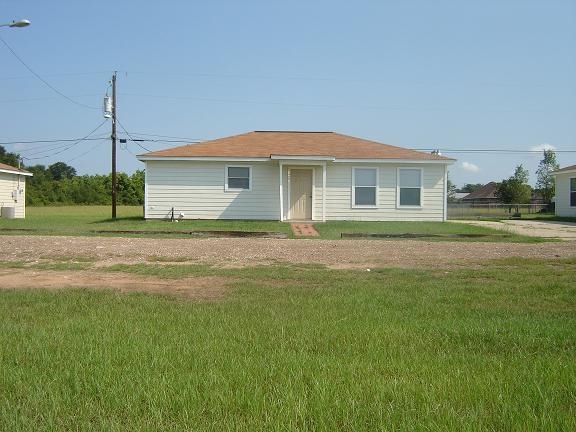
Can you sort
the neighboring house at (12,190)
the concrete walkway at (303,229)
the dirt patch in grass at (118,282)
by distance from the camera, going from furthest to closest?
1. the neighboring house at (12,190)
2. the concrete walkway at (303,229)
3. the dirt patch in grass at (118,282)

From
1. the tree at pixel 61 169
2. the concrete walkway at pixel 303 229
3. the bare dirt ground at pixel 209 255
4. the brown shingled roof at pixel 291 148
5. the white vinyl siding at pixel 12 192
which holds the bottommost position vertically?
the bare dirt ground at pixel 209 255

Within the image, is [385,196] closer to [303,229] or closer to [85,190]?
[303,229]

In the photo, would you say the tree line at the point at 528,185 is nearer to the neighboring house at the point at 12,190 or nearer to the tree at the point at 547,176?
the tree at the point at 547,176

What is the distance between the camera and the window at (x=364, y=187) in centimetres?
2489

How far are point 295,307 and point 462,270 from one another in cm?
A: 498

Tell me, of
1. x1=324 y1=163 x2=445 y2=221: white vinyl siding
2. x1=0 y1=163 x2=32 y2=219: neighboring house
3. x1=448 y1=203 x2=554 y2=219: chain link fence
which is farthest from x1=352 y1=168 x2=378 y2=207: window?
x1=0 y1=163 x2=32 y2=219: neighboring house

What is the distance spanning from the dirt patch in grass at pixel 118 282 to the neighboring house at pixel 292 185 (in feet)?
44.8

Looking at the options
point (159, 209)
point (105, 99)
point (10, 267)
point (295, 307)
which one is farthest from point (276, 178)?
point (295, 307)

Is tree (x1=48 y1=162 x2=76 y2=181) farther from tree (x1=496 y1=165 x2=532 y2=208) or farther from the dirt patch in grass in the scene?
the dirt patch in grass

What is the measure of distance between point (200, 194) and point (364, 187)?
7.07m

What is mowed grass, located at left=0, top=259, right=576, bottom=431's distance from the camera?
11.4ft

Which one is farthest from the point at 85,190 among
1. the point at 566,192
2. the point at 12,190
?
the point at 566,192

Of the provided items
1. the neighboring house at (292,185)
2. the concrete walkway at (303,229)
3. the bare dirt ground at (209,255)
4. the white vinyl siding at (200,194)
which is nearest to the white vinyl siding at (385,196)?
the neighboring house at (292,185)

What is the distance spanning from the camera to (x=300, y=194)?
24938mm
